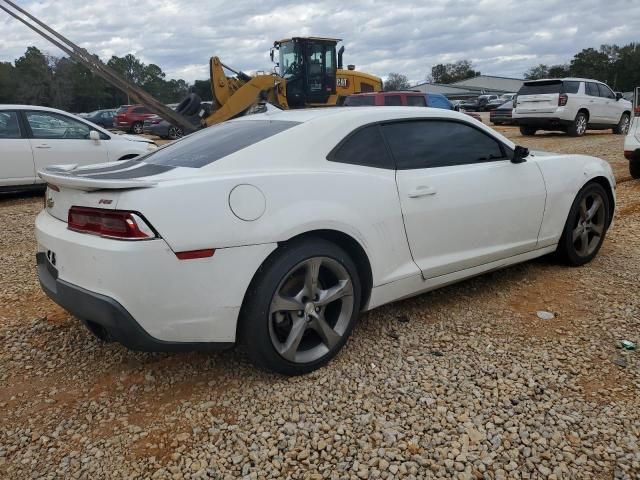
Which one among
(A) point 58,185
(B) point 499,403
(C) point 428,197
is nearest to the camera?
(B) point 499,403

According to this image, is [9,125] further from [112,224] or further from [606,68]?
[606,68]

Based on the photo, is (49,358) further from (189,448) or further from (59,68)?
(59,68)

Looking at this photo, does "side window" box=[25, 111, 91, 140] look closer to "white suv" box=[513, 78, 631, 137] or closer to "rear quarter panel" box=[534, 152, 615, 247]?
"rear quarter panel" box=[534, 152, 615, 247]

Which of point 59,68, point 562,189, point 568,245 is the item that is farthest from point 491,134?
point 59,68

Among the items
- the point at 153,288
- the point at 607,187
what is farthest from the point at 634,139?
the point at 153,288

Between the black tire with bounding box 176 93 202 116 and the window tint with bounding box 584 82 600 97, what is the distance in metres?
11.1

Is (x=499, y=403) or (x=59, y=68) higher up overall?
(x=59, y=68)

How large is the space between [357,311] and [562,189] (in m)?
2.18

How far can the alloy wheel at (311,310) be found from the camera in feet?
9.02

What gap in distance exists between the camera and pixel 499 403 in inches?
103

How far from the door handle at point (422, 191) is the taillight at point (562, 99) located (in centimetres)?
1371

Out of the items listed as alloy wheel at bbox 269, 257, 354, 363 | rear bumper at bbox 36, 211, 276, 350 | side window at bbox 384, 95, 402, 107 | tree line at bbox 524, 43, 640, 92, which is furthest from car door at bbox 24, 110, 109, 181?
tree line at bbox 524, 43, 640, 92

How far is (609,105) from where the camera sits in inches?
642

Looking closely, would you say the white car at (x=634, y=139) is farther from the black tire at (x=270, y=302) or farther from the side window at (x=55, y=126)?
the side window at (x=55, y=126)
